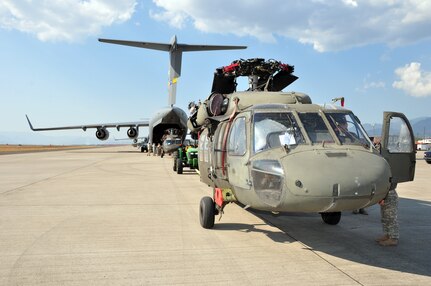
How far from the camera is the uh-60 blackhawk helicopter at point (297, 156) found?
455 cm

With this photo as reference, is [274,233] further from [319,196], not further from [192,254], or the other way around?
[319,196]

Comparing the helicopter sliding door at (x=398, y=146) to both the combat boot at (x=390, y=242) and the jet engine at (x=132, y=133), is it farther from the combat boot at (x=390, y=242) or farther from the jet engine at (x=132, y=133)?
the jet engine at (x=132, y=133)

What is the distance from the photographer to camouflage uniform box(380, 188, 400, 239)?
573 cm

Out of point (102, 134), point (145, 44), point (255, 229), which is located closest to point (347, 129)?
point (255, 229)

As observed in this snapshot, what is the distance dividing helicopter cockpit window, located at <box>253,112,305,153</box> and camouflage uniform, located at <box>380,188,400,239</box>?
1702 millimetres

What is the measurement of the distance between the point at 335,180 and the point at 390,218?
6.36 feet

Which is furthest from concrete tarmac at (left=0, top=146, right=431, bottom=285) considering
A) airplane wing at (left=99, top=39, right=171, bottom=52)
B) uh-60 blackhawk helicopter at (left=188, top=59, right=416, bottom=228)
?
airplane wing at (left=99, top=39, right=171, bottom=52)

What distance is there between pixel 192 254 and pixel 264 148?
1.81 metres

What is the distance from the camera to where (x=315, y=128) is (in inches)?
221

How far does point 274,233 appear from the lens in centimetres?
658

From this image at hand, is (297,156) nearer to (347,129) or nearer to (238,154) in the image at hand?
(238,154)

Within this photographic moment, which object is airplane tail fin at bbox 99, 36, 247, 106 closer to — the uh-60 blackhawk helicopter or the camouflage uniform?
the uh-60 blackhawk helicopter

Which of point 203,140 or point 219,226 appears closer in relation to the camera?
point 219,226

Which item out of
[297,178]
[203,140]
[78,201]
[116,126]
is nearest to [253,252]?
[297,178]
